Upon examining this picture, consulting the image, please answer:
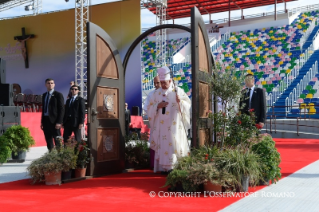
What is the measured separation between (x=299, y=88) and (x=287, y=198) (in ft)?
57.4

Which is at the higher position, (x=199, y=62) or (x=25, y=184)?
(x=199, y=62)

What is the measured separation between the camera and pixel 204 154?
5.86 meters

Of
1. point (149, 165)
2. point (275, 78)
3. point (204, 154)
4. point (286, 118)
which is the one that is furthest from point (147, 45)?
point (204, 154)

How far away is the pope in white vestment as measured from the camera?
6977 mm

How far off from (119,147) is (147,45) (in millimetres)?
27688

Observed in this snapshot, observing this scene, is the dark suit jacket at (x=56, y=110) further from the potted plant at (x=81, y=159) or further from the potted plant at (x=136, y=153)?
the potted plant at (x=81, y=159)

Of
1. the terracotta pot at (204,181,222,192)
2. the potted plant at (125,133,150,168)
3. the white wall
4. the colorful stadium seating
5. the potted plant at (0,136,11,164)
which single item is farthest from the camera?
the white wall

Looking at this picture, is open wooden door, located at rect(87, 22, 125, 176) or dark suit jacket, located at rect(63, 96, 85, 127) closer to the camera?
open wooden door, located at rect(87, 22, 125, 176)

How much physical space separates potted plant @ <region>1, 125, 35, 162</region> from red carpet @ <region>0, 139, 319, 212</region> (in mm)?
2962

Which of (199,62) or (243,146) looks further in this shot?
(199,62)

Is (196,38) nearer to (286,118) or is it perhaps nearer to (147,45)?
(286,118)

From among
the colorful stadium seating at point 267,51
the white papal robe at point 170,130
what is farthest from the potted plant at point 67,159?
the colorful stadium seating at point 267,51

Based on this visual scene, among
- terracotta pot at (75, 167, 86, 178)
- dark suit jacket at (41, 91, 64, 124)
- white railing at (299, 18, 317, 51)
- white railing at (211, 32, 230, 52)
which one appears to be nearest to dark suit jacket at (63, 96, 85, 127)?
dark suit jacket at (41, 91, 64, 124)

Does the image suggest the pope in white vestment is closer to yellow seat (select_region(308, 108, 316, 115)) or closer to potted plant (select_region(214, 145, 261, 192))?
potted plant (select_region(214, 145, 261, 192))
